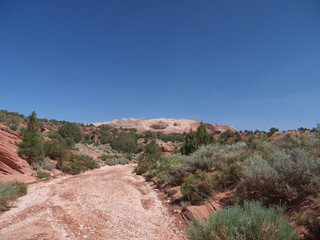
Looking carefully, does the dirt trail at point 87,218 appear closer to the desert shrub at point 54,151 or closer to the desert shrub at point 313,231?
the desert shrub at point 313,231

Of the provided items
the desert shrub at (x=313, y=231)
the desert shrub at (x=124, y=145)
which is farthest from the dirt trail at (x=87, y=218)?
the desert shrub at (x=124, y=145)

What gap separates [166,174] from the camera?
10.4 metres

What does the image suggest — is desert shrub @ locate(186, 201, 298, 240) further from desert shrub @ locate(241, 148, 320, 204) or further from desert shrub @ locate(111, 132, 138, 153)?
desert shrub @ locate(111, 132, 138, 153)

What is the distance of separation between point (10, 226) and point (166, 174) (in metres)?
7.22

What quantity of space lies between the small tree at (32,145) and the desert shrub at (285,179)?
15.4m

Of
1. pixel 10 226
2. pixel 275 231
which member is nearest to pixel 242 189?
pixel 275 231

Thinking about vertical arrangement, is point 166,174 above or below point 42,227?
above

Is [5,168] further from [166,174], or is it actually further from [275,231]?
[275,231]

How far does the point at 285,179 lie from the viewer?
15.0 ft

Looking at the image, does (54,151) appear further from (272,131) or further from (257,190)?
(272,131)

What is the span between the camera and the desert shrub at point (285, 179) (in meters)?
4.23

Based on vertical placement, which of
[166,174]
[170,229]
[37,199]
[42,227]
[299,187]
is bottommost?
[37,199]

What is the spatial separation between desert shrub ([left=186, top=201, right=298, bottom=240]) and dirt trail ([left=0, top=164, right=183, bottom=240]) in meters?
2.00

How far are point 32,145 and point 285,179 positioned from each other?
16.6 meters
